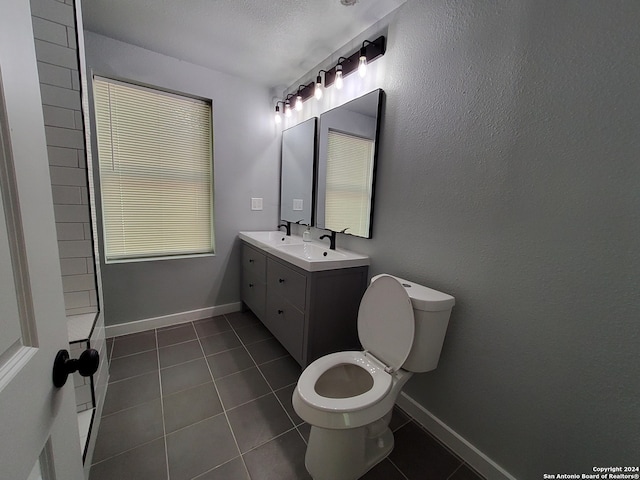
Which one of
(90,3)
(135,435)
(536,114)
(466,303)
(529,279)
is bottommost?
(135,435)

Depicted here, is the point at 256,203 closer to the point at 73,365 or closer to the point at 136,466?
the point at 136,466

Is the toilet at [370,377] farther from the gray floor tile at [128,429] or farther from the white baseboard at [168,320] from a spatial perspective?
the white baseboard at [168,320]

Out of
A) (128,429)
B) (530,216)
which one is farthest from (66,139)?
(530,216)

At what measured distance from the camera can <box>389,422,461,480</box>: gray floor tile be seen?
1245mm

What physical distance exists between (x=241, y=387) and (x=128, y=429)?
0.61 meters

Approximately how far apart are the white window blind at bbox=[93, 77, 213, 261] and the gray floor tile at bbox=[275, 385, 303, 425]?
5.28 ft

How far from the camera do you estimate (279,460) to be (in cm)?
127

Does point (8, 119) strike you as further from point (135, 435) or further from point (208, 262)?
point (208, 262)

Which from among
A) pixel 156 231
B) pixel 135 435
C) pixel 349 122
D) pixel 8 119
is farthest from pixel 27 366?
pixel 156 231

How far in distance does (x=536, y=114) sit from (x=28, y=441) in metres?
1.67

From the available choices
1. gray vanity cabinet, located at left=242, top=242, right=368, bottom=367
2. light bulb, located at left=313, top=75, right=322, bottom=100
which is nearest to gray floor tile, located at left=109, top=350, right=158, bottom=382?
gray vanity cabinet, located at left=242, top=242, right=368, bottom=367

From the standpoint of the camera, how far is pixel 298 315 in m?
1.76

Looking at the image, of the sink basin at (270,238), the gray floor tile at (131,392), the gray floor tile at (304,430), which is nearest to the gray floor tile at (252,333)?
the gray floor tile at (131,392)

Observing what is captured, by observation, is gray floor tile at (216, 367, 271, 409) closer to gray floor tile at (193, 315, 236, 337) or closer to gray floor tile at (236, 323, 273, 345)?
gray floor tile at (236, 323, 273, 345)
